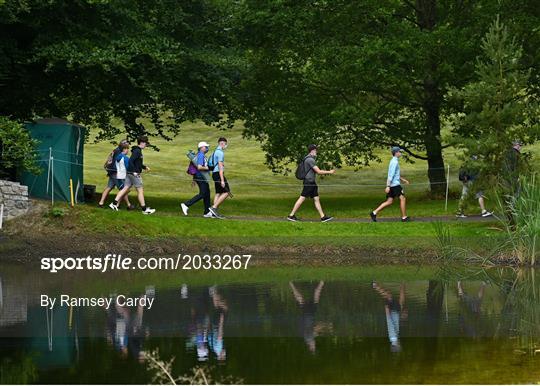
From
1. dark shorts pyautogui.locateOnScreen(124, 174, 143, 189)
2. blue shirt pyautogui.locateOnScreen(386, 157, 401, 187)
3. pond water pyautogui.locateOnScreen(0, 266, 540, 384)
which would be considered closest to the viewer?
pond water pyautogui.locateOnScreen(0, 266, 540, 384)

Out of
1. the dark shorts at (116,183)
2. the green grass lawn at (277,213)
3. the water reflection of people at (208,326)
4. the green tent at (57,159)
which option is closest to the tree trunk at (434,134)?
Result: the green grass lawn at (277,213)

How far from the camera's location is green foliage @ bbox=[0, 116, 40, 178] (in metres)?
27.2

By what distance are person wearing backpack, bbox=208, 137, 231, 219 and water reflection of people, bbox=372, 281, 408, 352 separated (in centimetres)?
903

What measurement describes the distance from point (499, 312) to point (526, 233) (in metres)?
6.51

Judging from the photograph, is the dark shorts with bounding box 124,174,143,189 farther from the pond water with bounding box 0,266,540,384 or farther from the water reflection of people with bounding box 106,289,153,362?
the water reflection of people with bounding box 106,289,153,362

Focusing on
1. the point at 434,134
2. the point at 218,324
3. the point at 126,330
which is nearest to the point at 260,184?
the point at 434,134

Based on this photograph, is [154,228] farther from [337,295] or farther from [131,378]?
[131,378]

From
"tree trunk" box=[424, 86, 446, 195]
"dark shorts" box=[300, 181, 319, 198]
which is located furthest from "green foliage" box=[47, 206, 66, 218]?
"tree trunk" box=[424, 86, 446, 195]

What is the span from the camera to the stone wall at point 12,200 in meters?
26.0

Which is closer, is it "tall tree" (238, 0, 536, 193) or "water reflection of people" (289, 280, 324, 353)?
"water reflection of people" (289, 280, 324, 353)

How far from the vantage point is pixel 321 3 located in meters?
37.3

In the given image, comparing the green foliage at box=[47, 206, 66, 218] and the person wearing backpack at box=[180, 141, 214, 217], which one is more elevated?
the person wearing backpack at box=[180, 141, 214, 217]

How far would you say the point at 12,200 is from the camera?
2617 centimetres

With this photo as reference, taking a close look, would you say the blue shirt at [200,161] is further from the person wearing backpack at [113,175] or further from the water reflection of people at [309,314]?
the water reflection of people at [309,314]
